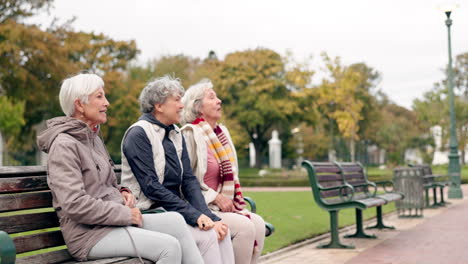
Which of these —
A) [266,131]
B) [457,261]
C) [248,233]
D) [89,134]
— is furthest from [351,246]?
[266,131]

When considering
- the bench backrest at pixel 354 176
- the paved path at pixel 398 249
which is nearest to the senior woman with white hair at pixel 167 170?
the paved path at pixel 398 249

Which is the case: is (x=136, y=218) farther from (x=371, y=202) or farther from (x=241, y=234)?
(x=371, y=202)

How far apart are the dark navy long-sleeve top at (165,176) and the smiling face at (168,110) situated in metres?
0.05

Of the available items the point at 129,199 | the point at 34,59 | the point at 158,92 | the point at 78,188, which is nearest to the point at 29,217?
the point at 78,188

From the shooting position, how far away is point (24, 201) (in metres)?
3.59

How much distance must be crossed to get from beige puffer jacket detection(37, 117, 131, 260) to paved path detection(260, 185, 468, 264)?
3491 mm

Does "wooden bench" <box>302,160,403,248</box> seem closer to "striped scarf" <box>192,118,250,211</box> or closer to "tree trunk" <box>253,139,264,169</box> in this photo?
"striped scarf" <box>192,118,250,211</box>

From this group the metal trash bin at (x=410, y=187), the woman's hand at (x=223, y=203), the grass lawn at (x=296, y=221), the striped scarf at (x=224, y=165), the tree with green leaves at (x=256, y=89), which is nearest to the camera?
the woman's hand at (x=223, y=203)

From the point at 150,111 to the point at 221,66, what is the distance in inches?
1803

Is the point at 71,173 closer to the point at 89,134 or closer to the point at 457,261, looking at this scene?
the point at 89,134

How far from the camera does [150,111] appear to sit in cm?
469

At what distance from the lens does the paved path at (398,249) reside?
7.10 metres

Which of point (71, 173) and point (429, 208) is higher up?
point (71, 173)

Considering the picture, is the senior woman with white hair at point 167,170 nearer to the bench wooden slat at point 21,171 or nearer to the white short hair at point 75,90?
the white short hair at point 75,90
